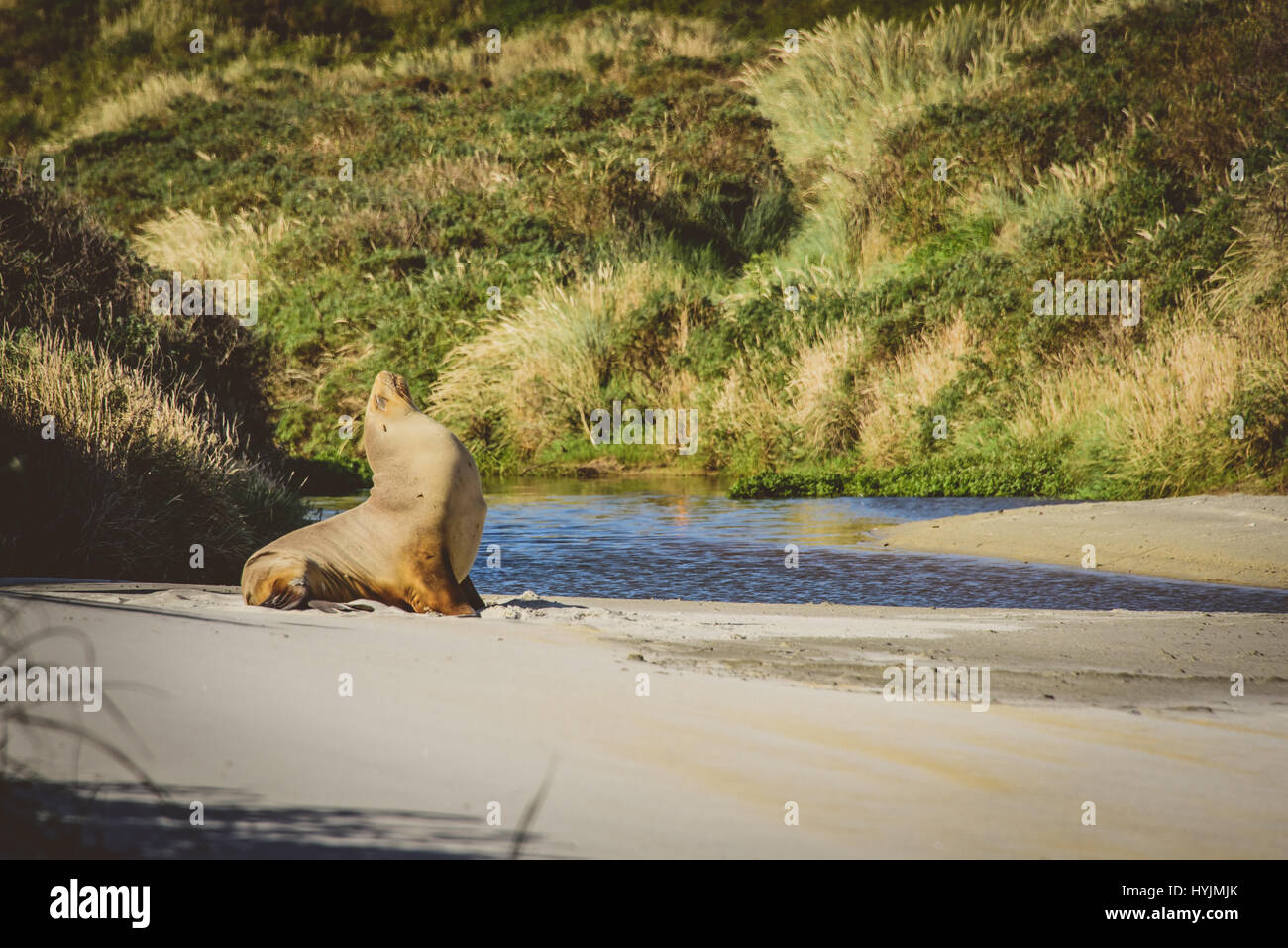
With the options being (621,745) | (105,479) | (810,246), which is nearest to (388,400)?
(621,745)

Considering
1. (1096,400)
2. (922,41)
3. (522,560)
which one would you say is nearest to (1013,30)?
(922,41)

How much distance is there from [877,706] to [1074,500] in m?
11.6

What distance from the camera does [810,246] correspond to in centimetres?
2578

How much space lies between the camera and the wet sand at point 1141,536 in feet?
37.0

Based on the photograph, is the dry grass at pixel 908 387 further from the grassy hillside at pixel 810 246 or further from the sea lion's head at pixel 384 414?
the sea lion's head at pixel 384 414

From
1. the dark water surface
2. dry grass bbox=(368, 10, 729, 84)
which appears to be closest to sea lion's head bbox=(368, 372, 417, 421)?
the dark water surface

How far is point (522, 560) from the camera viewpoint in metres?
12.3

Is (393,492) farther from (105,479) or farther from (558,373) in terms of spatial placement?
(558,373)

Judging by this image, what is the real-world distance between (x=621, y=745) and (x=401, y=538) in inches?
123

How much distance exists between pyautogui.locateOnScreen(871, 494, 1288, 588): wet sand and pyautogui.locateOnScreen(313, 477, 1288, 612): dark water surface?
1.47 ft

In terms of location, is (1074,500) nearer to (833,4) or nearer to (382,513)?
(382,513)

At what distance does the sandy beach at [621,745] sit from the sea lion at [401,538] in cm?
48

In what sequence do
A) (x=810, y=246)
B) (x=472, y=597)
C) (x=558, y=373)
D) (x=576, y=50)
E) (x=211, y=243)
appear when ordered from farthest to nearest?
(x=576, y=50) < (x=211, y=243) < (x=810, y=246) < (x=558, y=373) < (x=472, y=597)

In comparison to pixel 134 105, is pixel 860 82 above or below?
below
